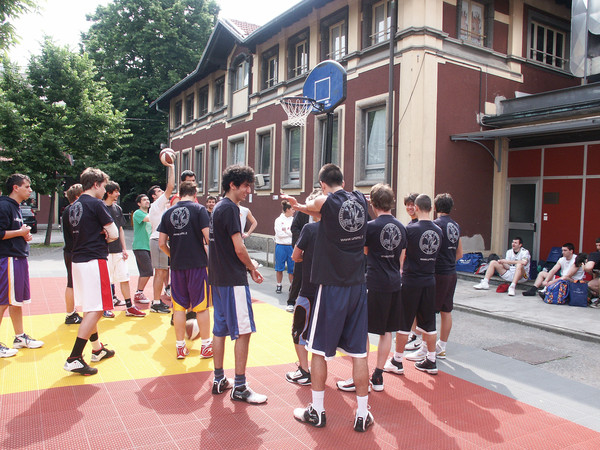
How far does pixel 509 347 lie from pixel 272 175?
12.9 meters

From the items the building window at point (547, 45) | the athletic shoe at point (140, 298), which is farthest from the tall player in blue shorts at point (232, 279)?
the building window at point (547, 45)

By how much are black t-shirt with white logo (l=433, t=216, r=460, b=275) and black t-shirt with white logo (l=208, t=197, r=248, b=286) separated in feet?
8.02

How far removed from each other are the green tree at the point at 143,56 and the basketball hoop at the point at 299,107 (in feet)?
80.5

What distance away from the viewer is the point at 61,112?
20.4m

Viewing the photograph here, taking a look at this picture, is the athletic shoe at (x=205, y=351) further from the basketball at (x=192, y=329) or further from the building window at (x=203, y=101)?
the building window at (x=203, y=101)

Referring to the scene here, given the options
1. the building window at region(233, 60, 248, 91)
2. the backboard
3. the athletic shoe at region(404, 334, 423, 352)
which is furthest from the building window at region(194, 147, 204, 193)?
the athletic shoe at region(404, 334, 423, 352)

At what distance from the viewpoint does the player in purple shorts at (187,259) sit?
5418 millimetres

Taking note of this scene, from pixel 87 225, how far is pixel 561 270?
8.99 metres

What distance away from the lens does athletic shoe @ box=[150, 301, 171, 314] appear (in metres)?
8.00

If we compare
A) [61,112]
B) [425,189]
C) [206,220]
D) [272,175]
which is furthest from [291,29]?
[206,220]

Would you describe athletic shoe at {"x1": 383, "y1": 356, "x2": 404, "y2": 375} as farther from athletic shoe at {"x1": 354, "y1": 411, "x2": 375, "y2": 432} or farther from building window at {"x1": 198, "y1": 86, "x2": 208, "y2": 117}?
building window at {"x1": 198, "y1": 86, "x2": 208, "y2": 117}

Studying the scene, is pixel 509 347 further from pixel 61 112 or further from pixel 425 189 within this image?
pixel 61 112

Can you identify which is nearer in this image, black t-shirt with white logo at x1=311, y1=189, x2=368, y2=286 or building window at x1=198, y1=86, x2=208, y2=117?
black t-shirt with white logo at x1=311, y1=189, x2=368, y2=286

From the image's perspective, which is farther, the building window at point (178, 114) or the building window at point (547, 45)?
the building window at point (178, 114)
